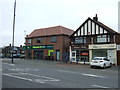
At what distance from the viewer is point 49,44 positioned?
38.0 meters

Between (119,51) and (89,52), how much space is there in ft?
17.8

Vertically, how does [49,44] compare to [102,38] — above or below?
below

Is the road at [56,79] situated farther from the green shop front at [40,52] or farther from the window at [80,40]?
the green shop front at [40,52]

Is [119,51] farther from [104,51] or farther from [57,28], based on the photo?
[57,28]

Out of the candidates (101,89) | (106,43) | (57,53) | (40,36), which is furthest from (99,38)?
(101,89)

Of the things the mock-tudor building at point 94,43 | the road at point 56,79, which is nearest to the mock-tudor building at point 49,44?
the mock-tudor building at point 94,43

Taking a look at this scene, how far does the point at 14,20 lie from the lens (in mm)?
29016

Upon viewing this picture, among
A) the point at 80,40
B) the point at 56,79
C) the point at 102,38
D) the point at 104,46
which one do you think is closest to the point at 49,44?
the point at 80,40

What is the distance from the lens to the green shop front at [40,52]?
1475 inches

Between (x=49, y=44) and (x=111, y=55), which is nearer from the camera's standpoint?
(x=111, y=55)

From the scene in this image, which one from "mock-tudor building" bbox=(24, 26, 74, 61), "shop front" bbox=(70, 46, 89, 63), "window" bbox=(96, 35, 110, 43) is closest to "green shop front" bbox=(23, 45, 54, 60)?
"mock-tudor building" bbox=(24, 26, 74, 61)

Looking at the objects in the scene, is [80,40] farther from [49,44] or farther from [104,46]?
[49,44]

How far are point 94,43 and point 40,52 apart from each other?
1616cm

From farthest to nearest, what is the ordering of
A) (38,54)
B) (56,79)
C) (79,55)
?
(38,54) < (79,55) < (56,79)
